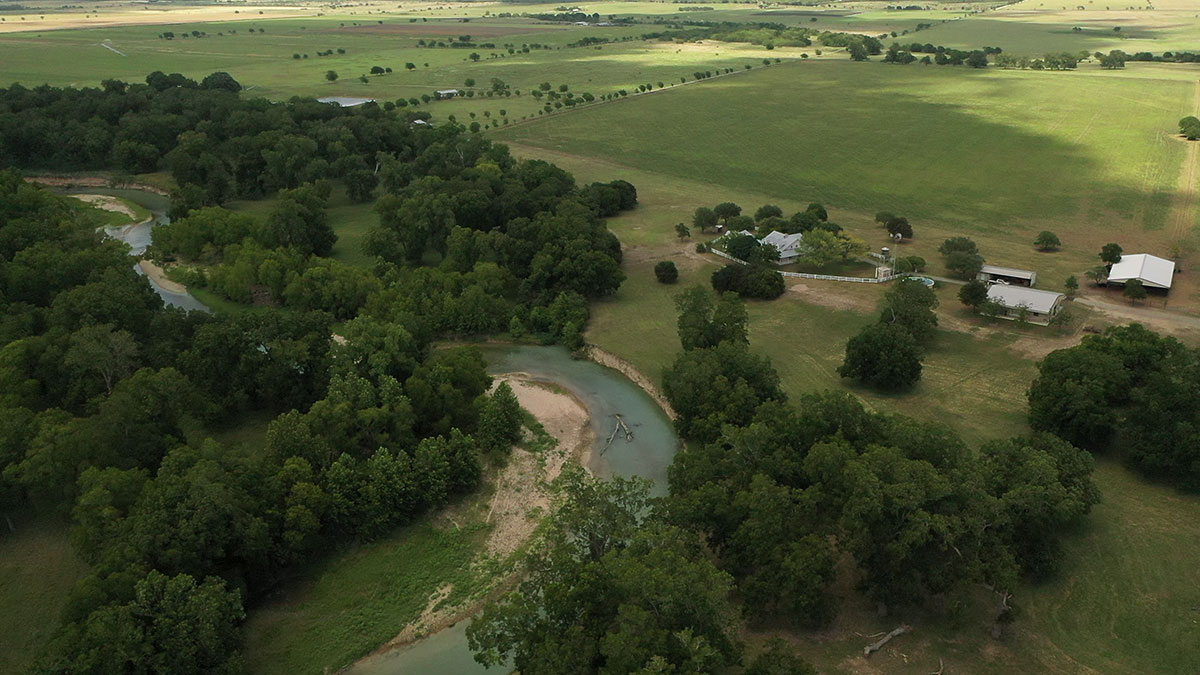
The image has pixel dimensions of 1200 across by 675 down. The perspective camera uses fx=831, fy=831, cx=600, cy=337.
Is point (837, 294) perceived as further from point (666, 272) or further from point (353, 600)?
point (353, 600)

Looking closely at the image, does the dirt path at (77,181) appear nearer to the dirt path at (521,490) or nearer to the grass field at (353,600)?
the dirt path at (521,490)

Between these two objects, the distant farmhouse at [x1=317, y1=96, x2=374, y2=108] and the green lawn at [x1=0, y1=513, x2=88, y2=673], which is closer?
the green lawn at [x1=0, y1=513, x2=88, y2=673]

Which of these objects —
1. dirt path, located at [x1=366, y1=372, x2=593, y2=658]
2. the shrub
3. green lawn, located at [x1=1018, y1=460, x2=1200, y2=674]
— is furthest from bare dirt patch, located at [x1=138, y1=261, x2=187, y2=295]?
green lawn, located at [x1=1018, y1=460, x2=1200, y2=674]

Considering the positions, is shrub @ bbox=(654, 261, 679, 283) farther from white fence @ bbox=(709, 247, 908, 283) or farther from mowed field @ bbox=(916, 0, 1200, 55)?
mowed field @ bbox=(916, 0, 1200, 55)

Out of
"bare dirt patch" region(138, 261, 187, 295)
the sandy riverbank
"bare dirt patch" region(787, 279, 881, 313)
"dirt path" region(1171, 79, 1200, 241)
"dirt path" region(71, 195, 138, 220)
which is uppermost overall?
"dirt path" region(1171, 79, 1200, 241)

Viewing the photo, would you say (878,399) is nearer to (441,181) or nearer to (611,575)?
(611,575)

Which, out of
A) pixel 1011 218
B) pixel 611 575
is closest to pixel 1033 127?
pixel 1011 218

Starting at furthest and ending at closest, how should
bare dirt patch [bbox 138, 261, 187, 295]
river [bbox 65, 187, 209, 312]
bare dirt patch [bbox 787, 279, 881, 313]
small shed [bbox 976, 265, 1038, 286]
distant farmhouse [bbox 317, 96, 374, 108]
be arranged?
distant farmhouse [bbox 317, 96, 374, 108]
bare dirt patch [bbox 138, 261, 187, 295]
river [bbox 65, 187, 209, 312]
small shed [bbox 976, 265, 1038, 286]
bare dirt patch [bbox 787, 279, 881, 313]
